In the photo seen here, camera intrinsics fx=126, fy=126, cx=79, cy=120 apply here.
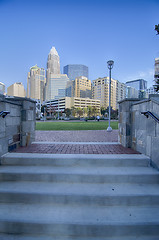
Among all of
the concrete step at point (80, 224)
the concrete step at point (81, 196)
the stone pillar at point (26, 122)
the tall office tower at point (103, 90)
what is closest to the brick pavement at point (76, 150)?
the stone pillar at point (26, 122)

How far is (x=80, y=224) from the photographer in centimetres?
212

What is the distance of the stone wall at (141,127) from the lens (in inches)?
133

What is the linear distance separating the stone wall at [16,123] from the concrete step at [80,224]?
1.90m

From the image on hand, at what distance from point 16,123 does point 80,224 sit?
3.78 metres

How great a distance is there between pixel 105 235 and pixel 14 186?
6.59 ft

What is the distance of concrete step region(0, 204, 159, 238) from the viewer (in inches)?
83.1

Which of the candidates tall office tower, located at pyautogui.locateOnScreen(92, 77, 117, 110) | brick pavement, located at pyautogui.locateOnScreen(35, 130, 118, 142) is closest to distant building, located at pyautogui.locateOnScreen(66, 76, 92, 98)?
tall office tower, located at pyautogui.locateOnScreen(92, 77, 117, 110)

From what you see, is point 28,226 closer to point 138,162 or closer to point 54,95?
point 138,162

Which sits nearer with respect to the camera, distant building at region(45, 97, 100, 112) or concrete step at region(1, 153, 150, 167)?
concrete step at region(1, 153, 150, 167)

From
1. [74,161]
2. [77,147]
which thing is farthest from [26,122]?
[74,161]

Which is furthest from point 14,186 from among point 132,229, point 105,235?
point 132,229

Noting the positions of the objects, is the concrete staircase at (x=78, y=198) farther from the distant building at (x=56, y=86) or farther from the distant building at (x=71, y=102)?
the distant building at (x=56, y=86)

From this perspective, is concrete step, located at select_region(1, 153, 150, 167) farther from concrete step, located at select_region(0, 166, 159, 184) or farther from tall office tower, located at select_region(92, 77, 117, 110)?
tall office tower, located at select_region(92, 77, 117, 110)

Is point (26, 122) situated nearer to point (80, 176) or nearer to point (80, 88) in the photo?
point (80, 176)
